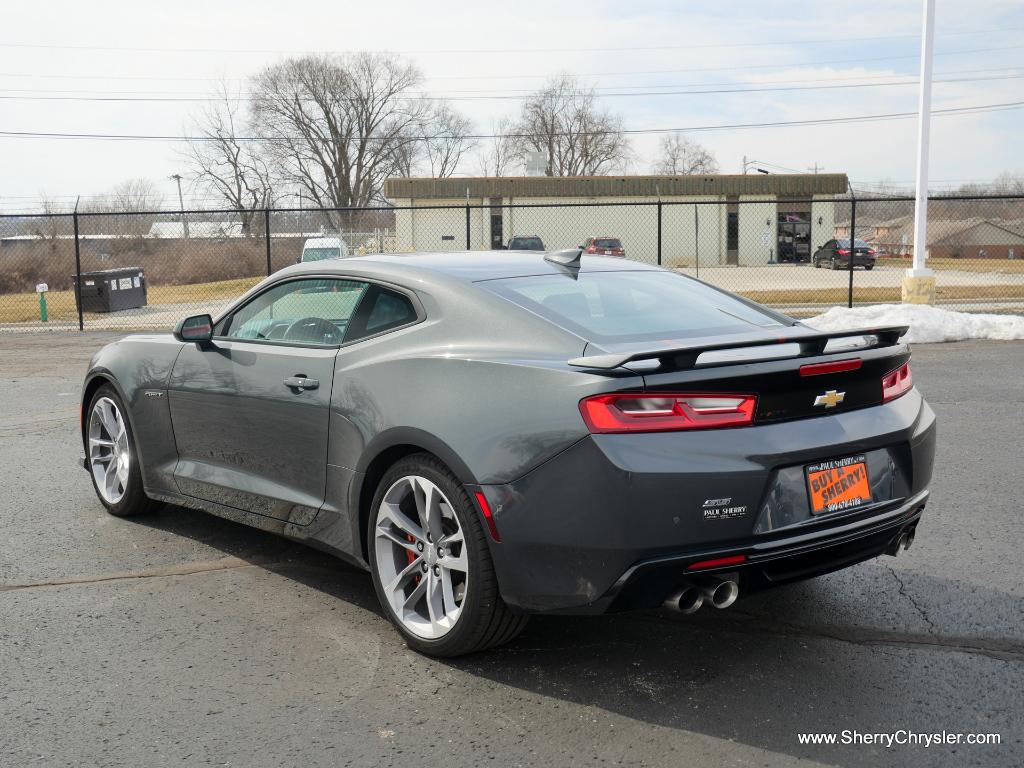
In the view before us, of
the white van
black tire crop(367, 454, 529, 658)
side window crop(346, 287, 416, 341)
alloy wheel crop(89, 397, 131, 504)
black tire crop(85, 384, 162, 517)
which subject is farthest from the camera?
the white van

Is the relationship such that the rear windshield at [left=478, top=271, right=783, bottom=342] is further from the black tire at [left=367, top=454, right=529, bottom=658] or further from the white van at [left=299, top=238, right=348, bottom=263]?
the white van at [left=299, top=238, right=348, bottom=263]

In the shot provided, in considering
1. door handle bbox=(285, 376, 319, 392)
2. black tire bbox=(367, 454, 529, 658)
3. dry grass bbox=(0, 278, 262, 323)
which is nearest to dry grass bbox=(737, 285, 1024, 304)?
dry grass bbox=(0, 278, 262, 323)

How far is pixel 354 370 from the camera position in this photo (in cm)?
422

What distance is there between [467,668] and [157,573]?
1.94 m

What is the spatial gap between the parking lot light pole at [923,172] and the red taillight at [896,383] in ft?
49.7

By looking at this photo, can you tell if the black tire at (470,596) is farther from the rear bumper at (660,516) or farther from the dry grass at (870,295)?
the dry grass at (870,295)

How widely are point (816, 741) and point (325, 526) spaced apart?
2.13m

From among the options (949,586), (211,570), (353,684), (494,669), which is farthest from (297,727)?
(949,586)

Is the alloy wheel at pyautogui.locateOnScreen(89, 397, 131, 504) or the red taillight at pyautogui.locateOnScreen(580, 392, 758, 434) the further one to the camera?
the alloy wheel at pyautogui.locateOnScreen(89, 397, 131, 504)

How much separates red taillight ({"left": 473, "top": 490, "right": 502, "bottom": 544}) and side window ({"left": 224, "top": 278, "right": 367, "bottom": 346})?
1228mm

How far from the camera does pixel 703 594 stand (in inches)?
135

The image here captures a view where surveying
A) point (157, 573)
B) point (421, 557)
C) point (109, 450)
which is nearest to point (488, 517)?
point (421, 557)

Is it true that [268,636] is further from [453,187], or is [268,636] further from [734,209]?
[734,209]

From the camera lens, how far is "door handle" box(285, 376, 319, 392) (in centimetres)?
440
